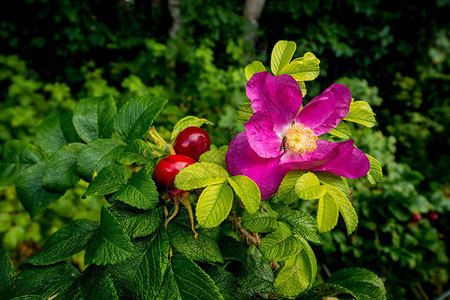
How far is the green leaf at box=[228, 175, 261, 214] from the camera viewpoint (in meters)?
0.45

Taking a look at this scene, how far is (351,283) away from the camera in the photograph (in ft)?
2.10

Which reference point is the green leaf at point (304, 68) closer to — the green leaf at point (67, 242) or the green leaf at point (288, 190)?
the green leaf at point (288, 190)

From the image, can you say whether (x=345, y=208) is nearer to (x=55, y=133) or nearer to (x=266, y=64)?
(x=55, y=133)

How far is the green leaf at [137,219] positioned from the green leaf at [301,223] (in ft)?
0.84

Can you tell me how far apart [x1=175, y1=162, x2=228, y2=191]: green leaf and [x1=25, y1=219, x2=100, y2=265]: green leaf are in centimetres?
25

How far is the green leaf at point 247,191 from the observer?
45 centimetres

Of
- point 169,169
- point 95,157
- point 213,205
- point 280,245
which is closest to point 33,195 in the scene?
point 95,157

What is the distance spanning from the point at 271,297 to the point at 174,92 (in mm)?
2203

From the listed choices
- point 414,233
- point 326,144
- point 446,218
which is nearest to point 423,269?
point 414,233

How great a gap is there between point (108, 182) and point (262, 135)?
328 millimetres

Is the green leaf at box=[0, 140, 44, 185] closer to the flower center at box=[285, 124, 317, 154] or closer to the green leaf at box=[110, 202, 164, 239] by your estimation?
the green leaf at box=[110, 202, 164, 239]

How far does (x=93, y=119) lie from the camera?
2.50 feet

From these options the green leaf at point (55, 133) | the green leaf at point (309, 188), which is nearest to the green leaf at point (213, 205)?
the green leaf at point (309, 188)

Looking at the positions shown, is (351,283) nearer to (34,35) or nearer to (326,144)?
(326,144)
